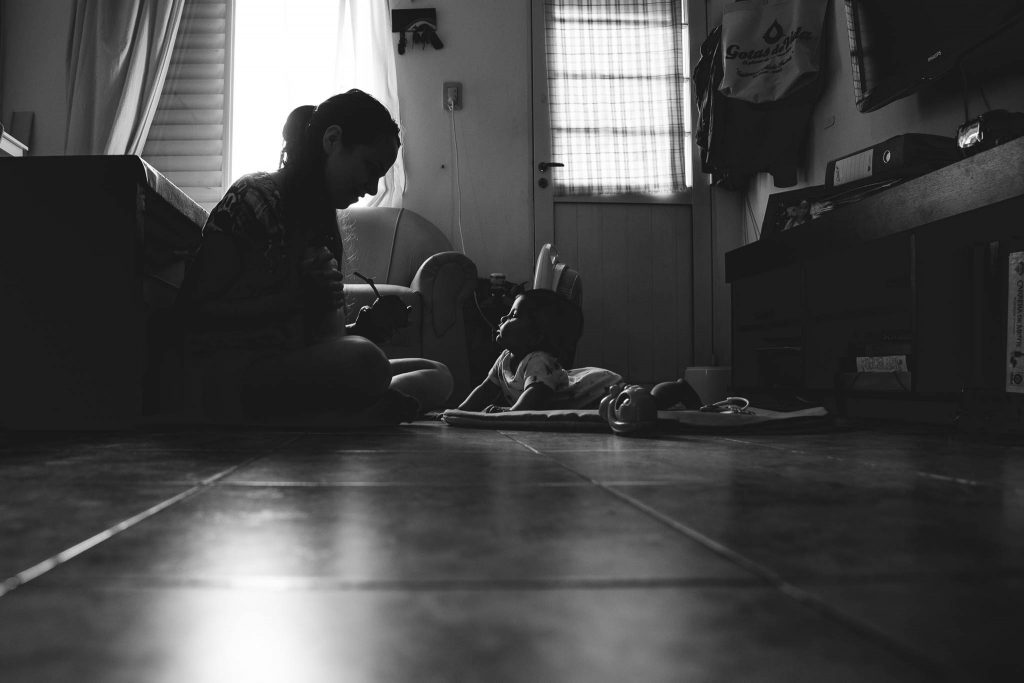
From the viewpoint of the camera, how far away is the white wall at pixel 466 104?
408 centimetres

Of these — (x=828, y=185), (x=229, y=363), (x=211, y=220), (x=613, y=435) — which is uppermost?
(x=828, y=185)

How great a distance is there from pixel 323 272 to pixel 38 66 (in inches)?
138

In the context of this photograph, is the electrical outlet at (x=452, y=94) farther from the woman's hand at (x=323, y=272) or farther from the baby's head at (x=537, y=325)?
the woman's hand at (x=323, y=272)

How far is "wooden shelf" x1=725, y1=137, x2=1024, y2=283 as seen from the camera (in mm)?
1603

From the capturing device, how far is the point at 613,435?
1.52 metres

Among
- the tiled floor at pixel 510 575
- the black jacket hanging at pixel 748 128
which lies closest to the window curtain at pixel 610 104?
the black jacket hanging at pixel 748 128

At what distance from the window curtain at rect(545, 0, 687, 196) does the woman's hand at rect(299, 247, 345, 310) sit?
262cm

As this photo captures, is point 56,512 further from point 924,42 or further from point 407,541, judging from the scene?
point 924,42

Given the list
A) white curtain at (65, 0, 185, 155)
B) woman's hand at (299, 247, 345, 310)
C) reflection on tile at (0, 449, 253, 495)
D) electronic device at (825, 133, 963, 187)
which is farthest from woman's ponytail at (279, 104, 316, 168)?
white curtain at (65, 0, 185, 155)

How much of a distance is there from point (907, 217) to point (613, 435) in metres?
1.07

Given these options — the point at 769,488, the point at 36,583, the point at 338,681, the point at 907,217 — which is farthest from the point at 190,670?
the point at 907,217

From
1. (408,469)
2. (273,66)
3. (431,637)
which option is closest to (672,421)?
(408,469)

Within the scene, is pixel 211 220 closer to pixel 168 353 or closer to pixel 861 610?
pixel 168 353

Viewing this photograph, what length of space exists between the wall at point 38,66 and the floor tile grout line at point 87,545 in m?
4.08
